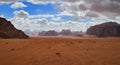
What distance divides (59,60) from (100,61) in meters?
2.04

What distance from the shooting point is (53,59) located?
35.4 feet

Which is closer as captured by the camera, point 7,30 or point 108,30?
point 7,30

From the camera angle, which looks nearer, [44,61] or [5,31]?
[44,61]

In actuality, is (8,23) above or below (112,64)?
above

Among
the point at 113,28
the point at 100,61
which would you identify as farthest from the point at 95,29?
the point at 100,61

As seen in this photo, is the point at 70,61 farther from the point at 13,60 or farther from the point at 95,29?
the point at 95,29

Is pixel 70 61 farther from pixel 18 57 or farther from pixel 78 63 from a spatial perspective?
pixel 18 57

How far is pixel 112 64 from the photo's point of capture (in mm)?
10203

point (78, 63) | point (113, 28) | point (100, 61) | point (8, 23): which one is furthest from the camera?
point (113, 28)

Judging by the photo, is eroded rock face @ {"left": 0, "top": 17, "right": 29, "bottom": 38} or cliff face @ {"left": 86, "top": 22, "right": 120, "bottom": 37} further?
cliff face @ {"left": 86, "top": 22, "right": 120, "bottom": 37}

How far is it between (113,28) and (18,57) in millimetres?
113109

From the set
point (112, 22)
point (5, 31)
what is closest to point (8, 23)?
point (5, 31)

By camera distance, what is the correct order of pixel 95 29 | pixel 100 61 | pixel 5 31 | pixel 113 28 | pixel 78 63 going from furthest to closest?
pixel 95 29, pixel 113 28, pixel 5 31, pixel 100 61, pixel 78 63

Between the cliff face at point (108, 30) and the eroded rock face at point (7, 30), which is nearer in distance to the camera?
the eroded rock face at point (7, 30)
